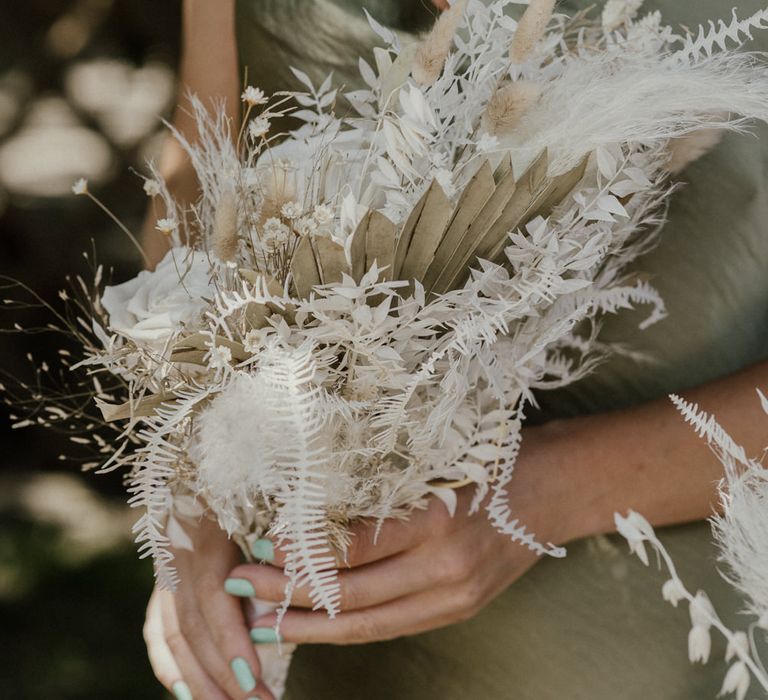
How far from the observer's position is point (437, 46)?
519mm

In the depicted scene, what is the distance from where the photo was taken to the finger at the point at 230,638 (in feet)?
2.67

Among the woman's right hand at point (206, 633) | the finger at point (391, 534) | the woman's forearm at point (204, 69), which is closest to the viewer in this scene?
the finger at point (391, 534)

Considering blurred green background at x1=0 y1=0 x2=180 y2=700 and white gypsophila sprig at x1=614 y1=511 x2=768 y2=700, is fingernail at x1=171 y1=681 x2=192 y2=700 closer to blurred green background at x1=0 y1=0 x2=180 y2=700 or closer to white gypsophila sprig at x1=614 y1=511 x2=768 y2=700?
white gypsophila sprig at x1=614 y1=511 x2=768 y2=700


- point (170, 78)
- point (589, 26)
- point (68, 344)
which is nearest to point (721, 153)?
point (589, 26)

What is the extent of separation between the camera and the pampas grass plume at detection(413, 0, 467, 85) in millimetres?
508

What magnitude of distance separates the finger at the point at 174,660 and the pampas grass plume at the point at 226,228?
49 cm

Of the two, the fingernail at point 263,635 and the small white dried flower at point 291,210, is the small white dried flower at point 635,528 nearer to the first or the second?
the small white dried flower at point 291,210

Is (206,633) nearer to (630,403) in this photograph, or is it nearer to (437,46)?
(630,403)

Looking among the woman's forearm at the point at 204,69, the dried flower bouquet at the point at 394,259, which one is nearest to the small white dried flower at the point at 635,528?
the dried flower bouquet at the point at 394,259

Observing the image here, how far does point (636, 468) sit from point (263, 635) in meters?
0.42

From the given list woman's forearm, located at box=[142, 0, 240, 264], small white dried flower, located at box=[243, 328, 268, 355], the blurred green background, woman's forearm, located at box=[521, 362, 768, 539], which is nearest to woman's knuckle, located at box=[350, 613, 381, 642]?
woman's forearm, located at box=[521, 362, 768, 539]

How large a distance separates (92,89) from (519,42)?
1.65 m

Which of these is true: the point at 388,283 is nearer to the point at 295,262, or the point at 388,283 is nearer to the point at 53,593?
the point at 295,262

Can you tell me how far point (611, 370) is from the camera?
82 centimetres
